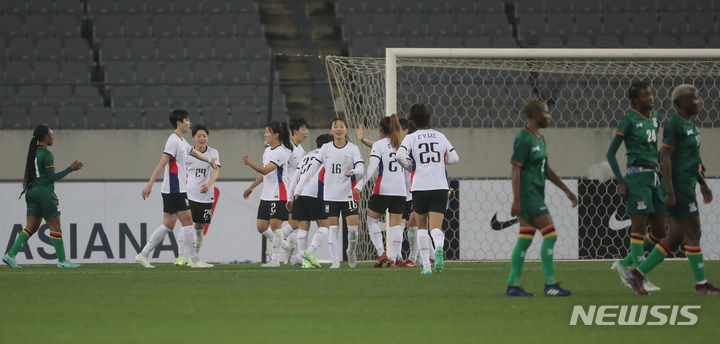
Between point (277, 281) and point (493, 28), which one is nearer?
point (277, 281)

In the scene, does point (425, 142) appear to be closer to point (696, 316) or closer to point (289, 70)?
point (696, 316)

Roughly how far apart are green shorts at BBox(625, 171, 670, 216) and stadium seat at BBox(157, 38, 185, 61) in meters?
13.2

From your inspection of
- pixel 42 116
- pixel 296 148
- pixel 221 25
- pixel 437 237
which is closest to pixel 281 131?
pixel 296 148

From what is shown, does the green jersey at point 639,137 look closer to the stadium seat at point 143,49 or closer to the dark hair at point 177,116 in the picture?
the dark hair at point 177,116

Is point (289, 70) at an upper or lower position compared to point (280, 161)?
upper

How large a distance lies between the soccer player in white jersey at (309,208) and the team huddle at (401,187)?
0.01m

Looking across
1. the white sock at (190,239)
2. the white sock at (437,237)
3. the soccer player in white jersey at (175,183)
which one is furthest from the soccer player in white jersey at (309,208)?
the white sock at (437,237)

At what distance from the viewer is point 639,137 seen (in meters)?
6.16

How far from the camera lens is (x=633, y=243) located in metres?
6.29

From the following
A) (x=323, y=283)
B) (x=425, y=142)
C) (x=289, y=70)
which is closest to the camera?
(x=323, y=283)

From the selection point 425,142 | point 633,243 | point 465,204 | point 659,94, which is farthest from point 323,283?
point 659,94

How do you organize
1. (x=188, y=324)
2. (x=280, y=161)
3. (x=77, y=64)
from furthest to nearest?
(x=77, y=64) → (x=280, y=161) → (x=188, y=324)

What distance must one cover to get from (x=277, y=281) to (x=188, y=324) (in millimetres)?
3134

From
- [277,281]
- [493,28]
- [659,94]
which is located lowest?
[277,281]
